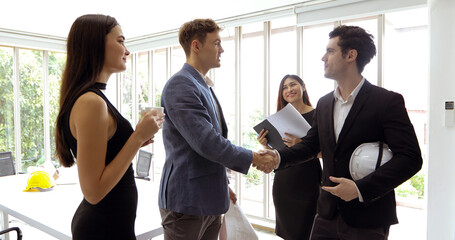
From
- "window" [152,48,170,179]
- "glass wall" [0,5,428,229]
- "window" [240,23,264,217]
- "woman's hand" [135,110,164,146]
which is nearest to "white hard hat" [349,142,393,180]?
"woman's hand" [135,110,164,146]

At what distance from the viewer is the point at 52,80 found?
5816 millimetres

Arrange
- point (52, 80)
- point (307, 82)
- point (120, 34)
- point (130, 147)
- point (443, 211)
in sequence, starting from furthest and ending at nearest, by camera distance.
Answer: point (52, 80) → point (307, 82) → point (443, 211) → point (120, 34) → point (130, 147)

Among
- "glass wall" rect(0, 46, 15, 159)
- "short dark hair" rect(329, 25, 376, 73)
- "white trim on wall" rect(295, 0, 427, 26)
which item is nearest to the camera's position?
"short dark hair" rect(329, 25, 376, 73)

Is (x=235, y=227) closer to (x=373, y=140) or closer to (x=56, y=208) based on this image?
(x=373, y=140)

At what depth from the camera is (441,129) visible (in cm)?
265

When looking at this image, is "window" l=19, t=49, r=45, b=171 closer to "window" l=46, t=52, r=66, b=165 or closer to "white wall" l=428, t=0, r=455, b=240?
"window" l=46, t=52, r=66, b=165

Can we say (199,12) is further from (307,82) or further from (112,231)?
(112,231)

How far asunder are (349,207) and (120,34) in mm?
1177

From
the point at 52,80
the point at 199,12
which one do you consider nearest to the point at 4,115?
the point at 52,80

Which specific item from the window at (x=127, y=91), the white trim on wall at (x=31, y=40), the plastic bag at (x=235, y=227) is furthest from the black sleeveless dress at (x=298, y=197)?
the white trim on wall at (x=31, y=40)

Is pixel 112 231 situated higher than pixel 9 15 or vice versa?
pixel 9 15

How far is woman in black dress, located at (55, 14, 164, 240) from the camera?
41.2 inches

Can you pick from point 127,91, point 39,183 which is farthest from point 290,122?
point 127,91

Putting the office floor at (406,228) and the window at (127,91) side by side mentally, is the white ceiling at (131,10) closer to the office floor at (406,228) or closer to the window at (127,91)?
the window at (127,91)
